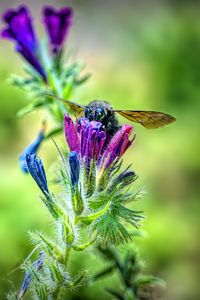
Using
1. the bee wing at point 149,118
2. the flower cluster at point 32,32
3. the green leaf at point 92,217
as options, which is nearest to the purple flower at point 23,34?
the flower cluster at point 32,32

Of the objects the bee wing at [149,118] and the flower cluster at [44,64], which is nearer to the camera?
the bee wing at [149,118]

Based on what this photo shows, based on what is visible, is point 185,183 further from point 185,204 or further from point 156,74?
point 156,74

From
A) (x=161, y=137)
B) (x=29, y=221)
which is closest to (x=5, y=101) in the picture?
(x=161, y=137)

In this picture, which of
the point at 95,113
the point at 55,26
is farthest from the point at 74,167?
the point at 55,26

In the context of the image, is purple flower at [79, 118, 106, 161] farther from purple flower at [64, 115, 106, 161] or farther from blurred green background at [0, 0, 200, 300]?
blurred green background at [0, 0, 200, 300]

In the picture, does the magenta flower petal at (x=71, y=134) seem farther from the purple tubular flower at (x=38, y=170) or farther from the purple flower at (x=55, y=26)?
the purple flower at (x=55, y=26)

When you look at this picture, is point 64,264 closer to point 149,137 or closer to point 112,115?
point 112,115

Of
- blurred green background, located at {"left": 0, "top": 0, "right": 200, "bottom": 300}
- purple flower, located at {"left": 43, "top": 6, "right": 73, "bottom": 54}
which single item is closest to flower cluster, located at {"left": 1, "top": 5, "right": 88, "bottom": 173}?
purple flower, located at {"left": 43, "top": 6, "right": 73, "bottom": 54}
